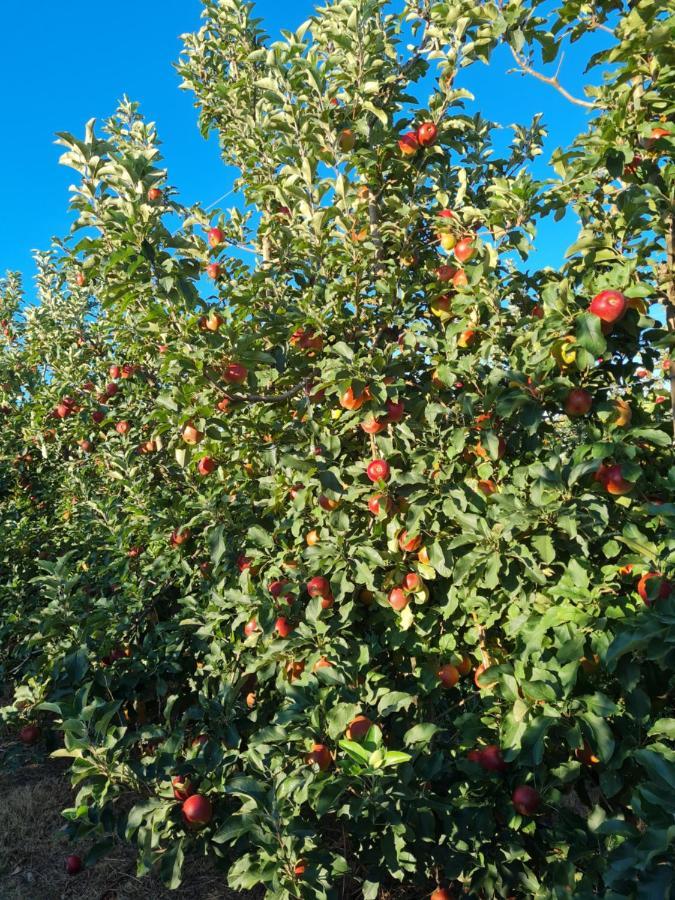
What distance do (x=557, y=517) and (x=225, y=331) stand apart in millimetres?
1564

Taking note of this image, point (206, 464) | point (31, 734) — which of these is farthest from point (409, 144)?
point (31, 734)

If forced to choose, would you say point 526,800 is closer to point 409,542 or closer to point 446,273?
point 409,542

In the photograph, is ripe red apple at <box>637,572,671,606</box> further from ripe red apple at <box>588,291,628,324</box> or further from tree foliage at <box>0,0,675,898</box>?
ripe red apple at <box>588,291,628,324</box>

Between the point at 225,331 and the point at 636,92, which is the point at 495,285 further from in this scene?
the point at 225,331

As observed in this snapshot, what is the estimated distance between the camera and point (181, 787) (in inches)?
96.1

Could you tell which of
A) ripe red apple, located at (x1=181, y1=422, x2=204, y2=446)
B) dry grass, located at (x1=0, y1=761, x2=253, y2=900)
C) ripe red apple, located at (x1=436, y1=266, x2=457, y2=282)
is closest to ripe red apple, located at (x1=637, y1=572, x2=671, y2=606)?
ripe red apple, located at (x1=436, y1=266, x2=457, y2=282)

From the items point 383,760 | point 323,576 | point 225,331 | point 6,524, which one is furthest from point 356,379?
point 6,524

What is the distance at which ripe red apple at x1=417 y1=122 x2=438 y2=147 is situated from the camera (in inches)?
122

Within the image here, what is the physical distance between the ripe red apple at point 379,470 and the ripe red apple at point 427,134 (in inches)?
66.6

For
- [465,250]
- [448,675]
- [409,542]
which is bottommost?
[448,675]

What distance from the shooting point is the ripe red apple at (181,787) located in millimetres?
2426

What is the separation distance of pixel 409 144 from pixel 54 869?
185 inches

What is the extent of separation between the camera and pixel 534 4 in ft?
8.82

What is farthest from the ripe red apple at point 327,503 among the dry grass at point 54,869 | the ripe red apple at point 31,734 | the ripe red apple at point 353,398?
the ripe red apple at point 31,734
